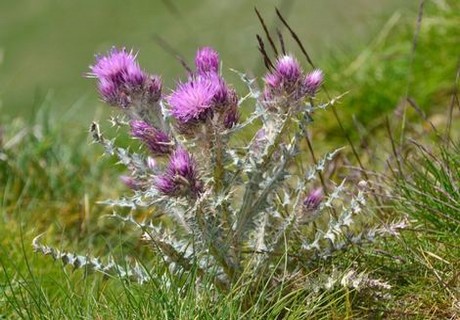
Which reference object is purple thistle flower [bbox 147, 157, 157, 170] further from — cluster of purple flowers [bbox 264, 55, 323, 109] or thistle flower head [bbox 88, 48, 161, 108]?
cluster of purple flowers [bbox 264, 55, 323, 109]

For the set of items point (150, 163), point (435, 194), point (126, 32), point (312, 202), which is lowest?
point (435, 194)

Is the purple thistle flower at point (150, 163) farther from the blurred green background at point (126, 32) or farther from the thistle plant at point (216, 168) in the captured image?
the blurred green background at point (126, 32)

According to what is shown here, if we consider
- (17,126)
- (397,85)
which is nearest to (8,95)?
(17,126)

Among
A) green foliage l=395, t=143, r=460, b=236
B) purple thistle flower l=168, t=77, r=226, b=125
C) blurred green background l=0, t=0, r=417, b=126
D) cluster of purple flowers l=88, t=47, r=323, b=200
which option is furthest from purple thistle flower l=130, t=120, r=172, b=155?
blurred green background l=0, t=0, r=417, b=126

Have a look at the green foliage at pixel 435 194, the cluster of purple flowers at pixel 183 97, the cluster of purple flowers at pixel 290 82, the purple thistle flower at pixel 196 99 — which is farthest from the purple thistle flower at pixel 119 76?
the green foliage at pixel 435 194

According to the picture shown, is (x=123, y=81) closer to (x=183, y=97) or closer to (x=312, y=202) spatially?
(x=183, y=97)

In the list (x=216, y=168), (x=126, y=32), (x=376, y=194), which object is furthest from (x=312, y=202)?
(x=126, y=32)

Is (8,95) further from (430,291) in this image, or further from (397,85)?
(430,291)
